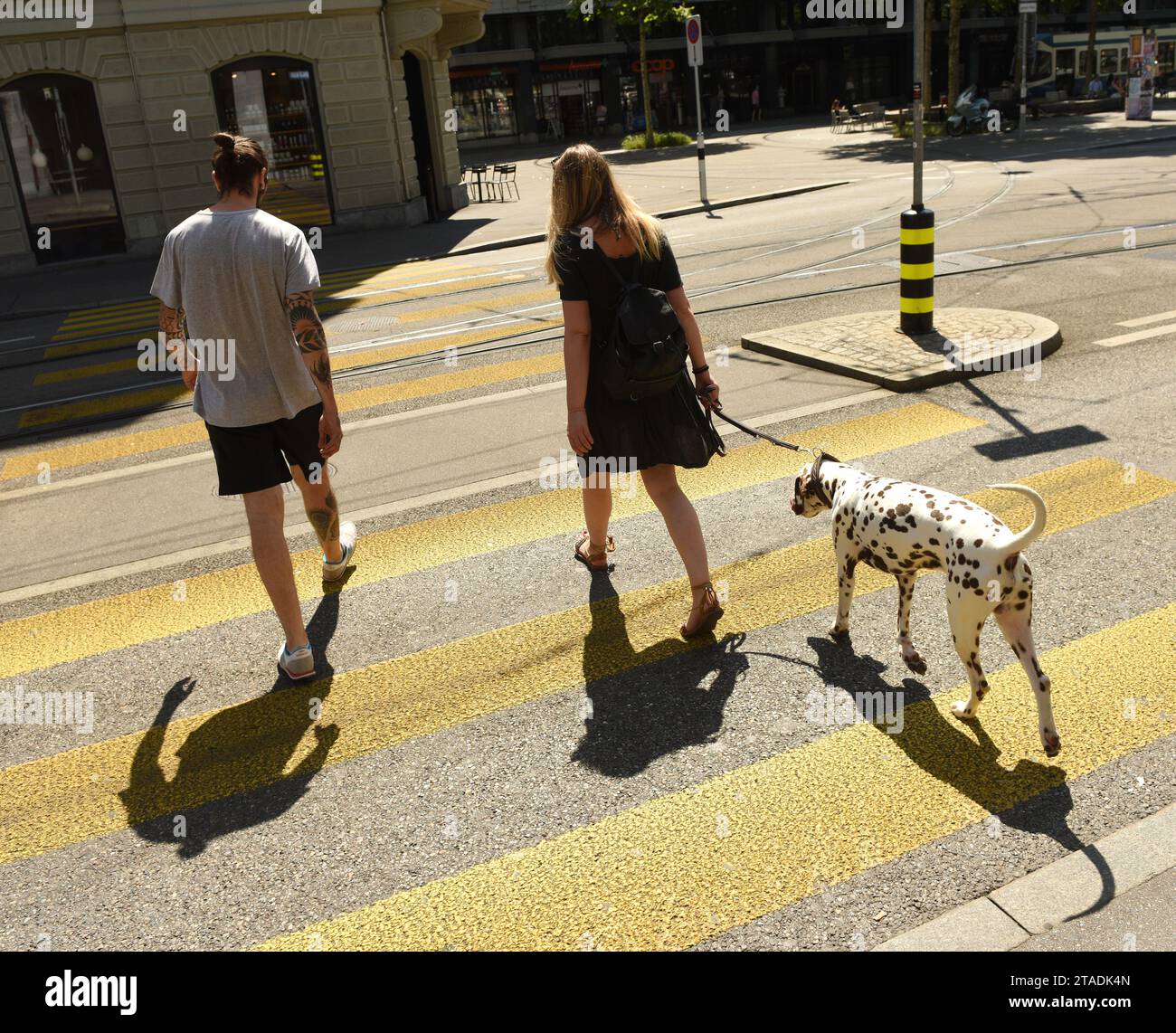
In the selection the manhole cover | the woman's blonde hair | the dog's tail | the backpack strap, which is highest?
the woman's blonde hair

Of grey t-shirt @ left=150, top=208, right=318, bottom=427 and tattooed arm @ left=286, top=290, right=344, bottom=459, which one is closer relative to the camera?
grey t-shirt @ left=150, top=208, right=318, bottom=427

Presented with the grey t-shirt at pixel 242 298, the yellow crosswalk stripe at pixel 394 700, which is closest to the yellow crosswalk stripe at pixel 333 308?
the grey t-shirt at pixel 242 298

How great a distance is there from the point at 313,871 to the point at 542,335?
828 centimetres

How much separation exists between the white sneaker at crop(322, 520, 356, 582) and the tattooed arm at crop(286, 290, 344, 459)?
1.18 m

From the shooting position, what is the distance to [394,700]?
14.9 ft

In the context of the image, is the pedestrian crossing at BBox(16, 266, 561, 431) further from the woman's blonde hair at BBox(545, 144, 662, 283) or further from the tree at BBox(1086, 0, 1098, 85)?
the tree at BBox(1086, 0, 1098, 85)

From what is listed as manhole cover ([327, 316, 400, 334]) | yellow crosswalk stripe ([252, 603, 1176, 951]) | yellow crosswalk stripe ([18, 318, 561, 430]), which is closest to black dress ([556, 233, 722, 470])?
yellow crosswalk stripe ([252, 603, 1176, 951])

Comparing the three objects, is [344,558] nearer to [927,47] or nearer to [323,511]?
[323,511]

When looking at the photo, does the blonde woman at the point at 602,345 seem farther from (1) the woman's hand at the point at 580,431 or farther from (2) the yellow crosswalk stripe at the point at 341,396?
(2) the yellow crosswalk stripe at the point at 341,396

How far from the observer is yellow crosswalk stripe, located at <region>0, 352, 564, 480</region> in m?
8.45

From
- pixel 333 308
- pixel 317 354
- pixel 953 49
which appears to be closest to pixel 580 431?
pixel 317 354

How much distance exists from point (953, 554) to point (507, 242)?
54.6 ft

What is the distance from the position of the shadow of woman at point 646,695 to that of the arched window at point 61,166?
20.5 m
